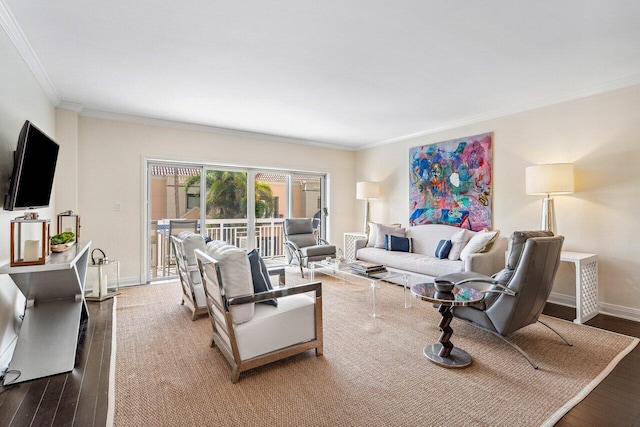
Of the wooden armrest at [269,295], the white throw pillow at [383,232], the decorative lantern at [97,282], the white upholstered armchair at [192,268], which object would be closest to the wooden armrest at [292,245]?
the white throw pillow at [383,232]

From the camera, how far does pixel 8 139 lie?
8.20 ft

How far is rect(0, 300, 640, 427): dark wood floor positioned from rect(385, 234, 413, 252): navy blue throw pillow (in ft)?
9.46

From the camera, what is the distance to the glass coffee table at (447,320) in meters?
2.38

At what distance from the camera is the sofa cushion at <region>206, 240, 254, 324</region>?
→ 215 centimetres

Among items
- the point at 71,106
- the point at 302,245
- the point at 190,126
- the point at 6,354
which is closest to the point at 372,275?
the point at 302,245

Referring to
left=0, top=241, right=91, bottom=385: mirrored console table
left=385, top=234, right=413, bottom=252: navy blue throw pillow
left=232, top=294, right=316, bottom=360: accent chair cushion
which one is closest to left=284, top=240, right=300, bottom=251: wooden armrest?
left=385, top=234, right=413, bottom=252: navy blue throw pillow

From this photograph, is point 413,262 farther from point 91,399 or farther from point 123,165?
point 123,165

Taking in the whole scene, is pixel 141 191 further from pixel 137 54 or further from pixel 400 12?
pixel 400 12

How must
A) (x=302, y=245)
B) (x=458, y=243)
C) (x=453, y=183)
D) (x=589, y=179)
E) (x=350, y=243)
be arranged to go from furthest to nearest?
1. (x=350, y=243)
2. (x=302, y=245)
3. (x=453, y=183)
4. (x=458, y=243)
5. (x=589, y=179)

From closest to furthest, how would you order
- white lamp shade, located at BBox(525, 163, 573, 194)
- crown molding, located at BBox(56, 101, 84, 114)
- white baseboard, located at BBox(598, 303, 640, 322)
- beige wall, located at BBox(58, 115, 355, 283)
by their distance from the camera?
white baseboard, located at BBox(598, 303, 640, 322) < white lamp shade, located at BBox(525, 163, 573, 194) < crown molding, located at BBox(56, 101, 84, 114) < beige wall, located at BBox(58, 115, 355, 283)

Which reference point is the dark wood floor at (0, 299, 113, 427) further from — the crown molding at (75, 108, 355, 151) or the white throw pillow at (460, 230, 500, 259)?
the white throw pillow at (460, 230, 500, 259)

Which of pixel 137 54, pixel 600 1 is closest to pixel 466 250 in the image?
pixel 600 1

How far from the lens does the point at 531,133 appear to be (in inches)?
164

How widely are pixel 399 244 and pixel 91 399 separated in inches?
169
